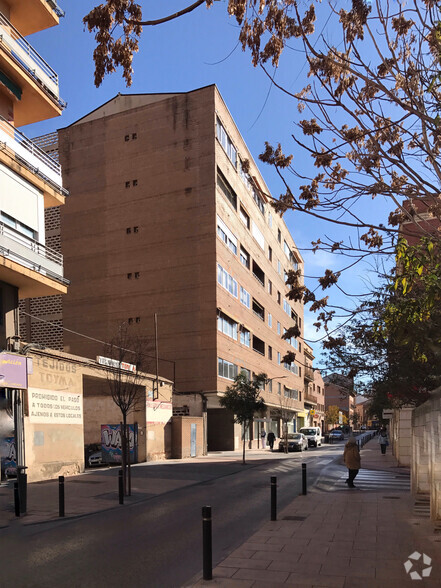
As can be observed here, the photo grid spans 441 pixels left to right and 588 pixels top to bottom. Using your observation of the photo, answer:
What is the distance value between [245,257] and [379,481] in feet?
107

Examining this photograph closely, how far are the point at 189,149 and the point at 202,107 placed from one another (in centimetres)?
329

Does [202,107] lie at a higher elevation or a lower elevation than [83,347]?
higher

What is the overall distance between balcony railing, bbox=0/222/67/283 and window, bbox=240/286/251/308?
1069 inches

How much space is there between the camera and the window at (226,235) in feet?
135

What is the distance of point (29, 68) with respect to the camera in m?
20.0

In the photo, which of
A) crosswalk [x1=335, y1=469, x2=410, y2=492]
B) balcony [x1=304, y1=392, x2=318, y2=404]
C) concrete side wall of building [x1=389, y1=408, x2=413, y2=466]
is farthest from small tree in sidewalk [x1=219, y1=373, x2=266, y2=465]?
balcony [x1=304, y1=392, x2=318, y2=404]

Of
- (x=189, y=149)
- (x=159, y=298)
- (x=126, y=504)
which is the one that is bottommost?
(x=126, y=504)

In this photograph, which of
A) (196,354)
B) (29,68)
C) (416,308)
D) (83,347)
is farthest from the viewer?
(83,347)

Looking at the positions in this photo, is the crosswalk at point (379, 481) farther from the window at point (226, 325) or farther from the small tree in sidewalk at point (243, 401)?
the window at point (226, 325)

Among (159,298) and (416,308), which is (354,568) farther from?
(159,298)

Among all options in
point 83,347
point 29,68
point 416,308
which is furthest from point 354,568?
point 83,347

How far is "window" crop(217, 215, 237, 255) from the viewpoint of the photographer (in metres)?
41.2

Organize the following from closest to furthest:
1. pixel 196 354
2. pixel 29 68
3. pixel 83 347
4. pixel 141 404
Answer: pixel 29 68, pixel 141 404, pixel 196 354, pixel 83 347

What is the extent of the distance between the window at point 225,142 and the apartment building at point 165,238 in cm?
9
